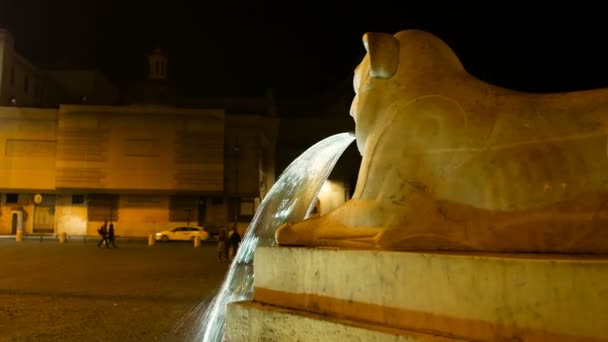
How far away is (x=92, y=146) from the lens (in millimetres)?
37469

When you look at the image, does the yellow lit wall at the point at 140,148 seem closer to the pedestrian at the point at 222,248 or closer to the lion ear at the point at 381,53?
the pedestrian at the point at 222,248

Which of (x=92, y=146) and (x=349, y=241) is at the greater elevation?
(x=92, y=146)

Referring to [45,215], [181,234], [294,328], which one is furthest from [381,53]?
[45,215]

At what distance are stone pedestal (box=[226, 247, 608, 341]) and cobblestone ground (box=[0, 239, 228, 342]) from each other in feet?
10.9

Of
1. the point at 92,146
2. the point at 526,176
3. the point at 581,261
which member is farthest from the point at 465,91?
the point at 92,146

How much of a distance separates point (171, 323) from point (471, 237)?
5.30m

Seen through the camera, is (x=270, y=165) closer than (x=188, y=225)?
No

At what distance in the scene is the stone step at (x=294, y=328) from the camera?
2650 millimetres

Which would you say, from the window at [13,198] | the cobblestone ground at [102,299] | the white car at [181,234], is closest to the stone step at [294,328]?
the cobblestone ground at [102,299]

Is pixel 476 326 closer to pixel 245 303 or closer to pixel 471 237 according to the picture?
pixel 471 237

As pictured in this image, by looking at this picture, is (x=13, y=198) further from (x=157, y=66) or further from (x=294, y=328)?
(x=294, y=328)

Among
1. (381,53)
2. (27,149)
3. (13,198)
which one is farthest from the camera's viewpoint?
(13,198)

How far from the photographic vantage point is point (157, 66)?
47.9 meters

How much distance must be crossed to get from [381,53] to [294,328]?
2.01 meters
